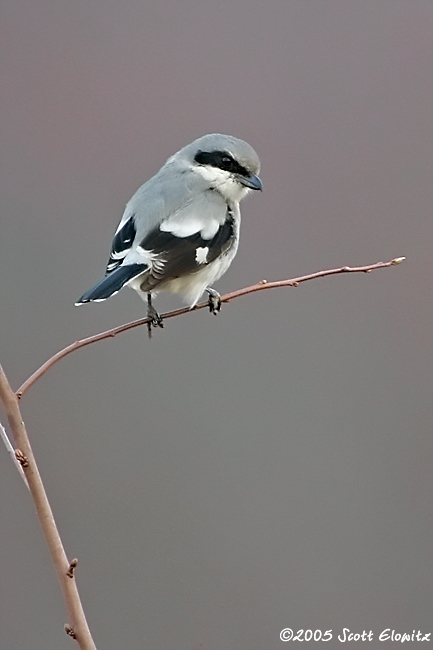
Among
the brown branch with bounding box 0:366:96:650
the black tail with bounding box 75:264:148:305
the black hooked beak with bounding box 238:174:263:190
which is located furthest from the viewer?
the black hooked beak with bounding box 238:174:263:190

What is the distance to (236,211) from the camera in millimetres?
2484

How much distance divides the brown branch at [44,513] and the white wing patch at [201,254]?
1.25 metres

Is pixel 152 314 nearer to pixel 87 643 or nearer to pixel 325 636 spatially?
pixel 325 636

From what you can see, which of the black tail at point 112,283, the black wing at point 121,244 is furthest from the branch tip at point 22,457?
the black wing at point 121,244

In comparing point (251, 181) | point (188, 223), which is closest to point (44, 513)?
point (188, 223)

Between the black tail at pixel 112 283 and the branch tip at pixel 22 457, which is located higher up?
the black tail at pixel 112 283

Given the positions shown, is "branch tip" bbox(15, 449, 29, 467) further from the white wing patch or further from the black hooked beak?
the black hooked beak

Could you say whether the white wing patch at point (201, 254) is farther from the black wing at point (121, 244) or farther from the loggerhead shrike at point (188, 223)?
the black wing at point (121, 244)

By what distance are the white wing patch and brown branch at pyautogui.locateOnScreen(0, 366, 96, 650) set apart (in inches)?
49.2

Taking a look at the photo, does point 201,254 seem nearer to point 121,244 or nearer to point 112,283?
point 121,244

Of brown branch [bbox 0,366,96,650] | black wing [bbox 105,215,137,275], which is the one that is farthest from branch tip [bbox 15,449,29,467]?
black wing [bbox 105,215,137,275]

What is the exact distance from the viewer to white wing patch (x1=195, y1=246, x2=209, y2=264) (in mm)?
2250

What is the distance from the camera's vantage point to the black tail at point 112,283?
1.89 metres

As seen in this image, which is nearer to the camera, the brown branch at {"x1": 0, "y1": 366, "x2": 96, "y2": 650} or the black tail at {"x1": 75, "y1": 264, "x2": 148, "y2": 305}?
the brown branch at {"x1": 0, "y1": 366, "x2": 96, "y2": 650}
